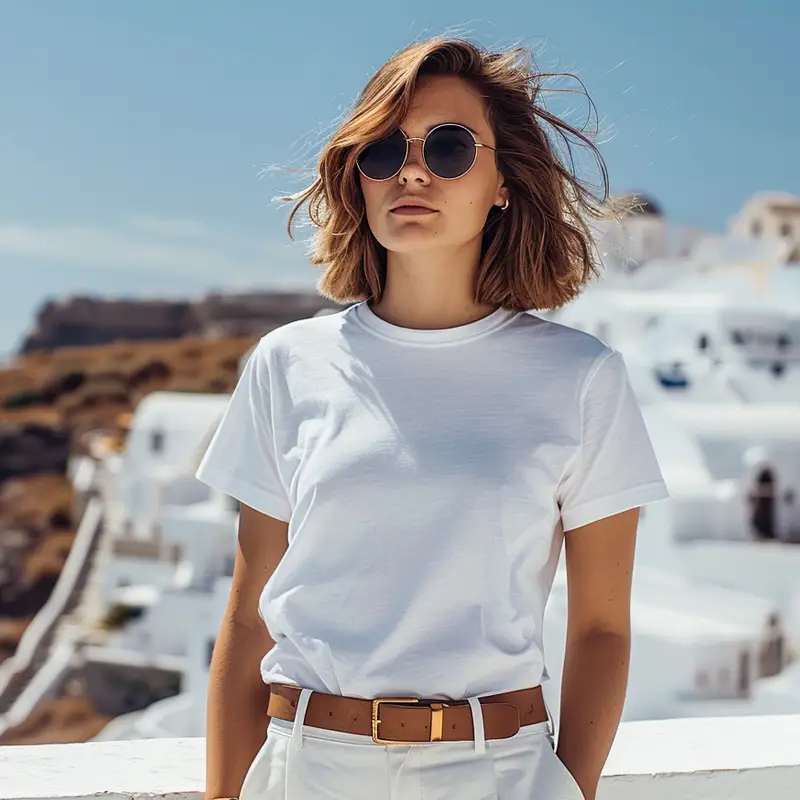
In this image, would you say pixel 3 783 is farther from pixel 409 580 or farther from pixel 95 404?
pixel 95 404

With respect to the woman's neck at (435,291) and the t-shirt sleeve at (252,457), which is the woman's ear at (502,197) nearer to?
the woman's neck at (435,291)

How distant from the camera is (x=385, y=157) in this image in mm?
1300

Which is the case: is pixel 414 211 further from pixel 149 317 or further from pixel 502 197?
pixel 149 317

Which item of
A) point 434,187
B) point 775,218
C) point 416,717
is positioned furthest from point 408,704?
point 775,218

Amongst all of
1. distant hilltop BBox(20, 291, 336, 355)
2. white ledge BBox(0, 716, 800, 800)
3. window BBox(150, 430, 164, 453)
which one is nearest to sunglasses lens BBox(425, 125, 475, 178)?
white ledge BBox(0, 716, 800, 800)

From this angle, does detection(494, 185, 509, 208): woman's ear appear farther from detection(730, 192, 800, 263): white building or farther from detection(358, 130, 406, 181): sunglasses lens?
detection(730, 192, 800, 263): white building

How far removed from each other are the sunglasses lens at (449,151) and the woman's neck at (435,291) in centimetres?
10

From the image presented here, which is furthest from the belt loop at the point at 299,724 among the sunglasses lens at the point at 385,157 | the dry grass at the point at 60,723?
the dry grass at the point at 60,723

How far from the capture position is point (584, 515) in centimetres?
122

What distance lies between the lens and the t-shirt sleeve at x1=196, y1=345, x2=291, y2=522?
4.37 ft

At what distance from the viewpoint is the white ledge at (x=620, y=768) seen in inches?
57.1

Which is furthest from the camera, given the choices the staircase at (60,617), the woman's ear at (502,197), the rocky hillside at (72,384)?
the rocky hillside at (72,384)

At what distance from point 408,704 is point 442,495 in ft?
0.71

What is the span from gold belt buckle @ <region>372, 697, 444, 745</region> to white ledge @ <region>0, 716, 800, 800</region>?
1.36 feet
